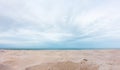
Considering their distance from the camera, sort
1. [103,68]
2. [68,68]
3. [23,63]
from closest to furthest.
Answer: [68,68] → [103,68] → [23,63]

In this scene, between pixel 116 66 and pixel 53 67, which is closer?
pixel 53 67

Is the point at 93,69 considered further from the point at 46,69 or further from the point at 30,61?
the point at 30,61

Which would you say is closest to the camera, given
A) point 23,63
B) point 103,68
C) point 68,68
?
point 68,68

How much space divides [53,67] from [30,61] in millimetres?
1822

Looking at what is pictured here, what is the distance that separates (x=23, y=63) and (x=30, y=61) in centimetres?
38

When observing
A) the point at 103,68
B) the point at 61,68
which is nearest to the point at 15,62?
the point at 61,68

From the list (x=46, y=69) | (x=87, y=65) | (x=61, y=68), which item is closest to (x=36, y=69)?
(x=46, y=69)

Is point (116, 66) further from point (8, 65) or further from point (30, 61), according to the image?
point (8, 65)

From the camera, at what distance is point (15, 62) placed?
7500mm

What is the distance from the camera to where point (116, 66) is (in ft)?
23.1

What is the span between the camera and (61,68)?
19.7 ft

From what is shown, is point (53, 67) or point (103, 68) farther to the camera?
point (103, 68)

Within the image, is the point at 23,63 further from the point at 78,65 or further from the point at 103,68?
the point at 103,68

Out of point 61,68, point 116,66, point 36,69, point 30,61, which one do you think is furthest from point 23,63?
point 116,66
